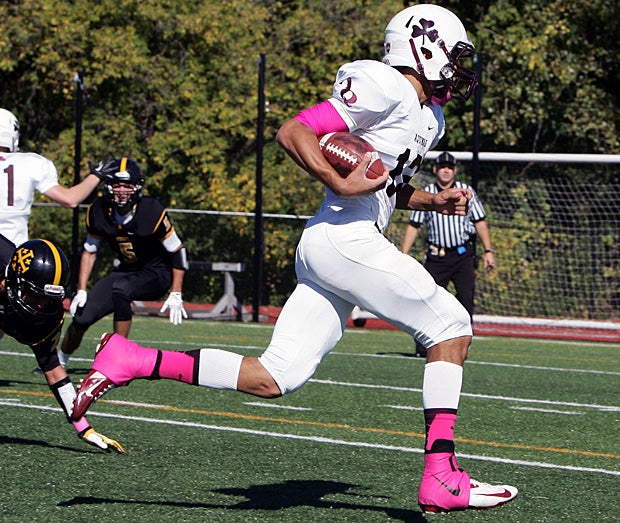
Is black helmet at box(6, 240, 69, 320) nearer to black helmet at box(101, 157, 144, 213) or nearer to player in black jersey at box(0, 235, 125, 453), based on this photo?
player in black jersey at box(0, 235, 125, 453)

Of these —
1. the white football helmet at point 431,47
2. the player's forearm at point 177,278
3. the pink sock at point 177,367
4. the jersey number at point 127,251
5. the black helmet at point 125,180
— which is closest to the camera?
the pink sock at point 177,367

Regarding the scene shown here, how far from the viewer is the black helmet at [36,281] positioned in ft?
18.5

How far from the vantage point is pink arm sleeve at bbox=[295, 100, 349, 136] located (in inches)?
176

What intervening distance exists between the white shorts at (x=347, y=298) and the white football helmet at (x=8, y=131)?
350 cm

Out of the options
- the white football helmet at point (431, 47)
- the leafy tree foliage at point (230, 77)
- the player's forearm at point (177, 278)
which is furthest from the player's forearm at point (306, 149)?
the leafy tree foliage at point (230, 77)

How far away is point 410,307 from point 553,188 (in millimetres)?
13411

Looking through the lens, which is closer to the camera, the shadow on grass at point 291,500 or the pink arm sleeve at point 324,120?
the pink arm sleeve at point 324,120

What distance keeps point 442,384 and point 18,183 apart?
12.4ft

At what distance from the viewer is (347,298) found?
453 cm

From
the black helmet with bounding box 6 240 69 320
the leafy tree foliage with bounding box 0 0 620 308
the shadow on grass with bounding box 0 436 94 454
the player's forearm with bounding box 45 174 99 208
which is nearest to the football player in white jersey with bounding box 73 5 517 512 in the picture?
the black helmet with bounding box 6 240 69 320

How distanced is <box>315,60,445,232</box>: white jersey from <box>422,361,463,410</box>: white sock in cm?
60

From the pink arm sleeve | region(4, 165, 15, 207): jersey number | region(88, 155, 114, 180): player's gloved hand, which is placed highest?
the pink arm sleeve

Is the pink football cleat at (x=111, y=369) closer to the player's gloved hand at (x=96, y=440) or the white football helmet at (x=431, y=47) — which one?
the player's gloved hand at (x=96, y=440)

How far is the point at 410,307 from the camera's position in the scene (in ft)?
14.6
